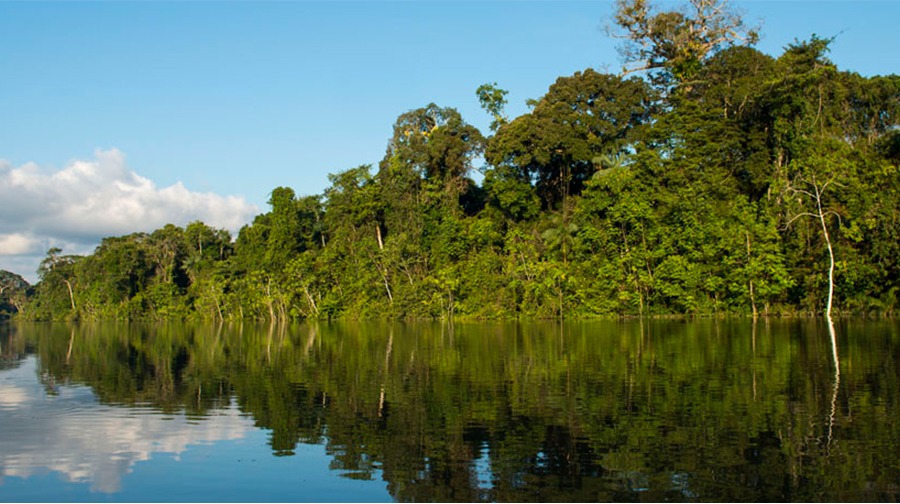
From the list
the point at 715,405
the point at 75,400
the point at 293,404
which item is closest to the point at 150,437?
the point at 293,404

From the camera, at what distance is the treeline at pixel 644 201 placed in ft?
150

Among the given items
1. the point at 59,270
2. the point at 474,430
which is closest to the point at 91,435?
the point at 474,430

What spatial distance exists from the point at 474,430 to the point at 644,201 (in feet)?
139

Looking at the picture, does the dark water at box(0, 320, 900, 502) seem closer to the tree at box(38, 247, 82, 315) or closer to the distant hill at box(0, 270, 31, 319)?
the tree at box(38, 247, 82, 315)

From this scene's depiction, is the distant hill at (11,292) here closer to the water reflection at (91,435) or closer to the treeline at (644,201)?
the treeline at (644,201)

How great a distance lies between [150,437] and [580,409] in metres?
7.62

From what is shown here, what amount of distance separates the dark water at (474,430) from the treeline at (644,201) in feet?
82.2

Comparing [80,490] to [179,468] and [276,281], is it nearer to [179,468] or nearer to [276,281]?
[179,468]

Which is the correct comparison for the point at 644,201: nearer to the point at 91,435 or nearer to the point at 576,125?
the point at 576,125

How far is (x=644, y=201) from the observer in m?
51.3

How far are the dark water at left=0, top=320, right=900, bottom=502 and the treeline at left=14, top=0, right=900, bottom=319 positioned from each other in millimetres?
25065

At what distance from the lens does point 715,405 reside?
13133 mm

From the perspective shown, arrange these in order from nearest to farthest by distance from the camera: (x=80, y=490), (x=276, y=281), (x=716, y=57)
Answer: (x=80, y=490) < (x=716, y=57) < (x=276, y=281)

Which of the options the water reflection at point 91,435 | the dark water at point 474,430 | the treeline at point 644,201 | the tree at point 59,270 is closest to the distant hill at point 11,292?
the tree at point 59,270
